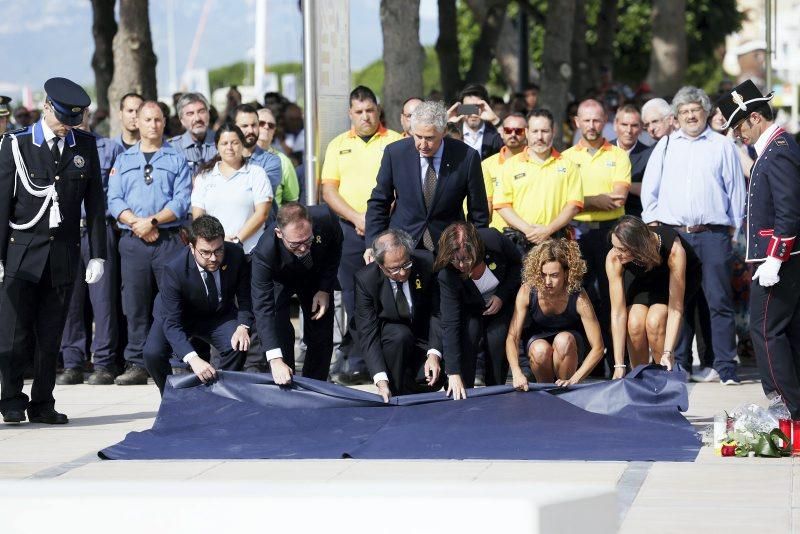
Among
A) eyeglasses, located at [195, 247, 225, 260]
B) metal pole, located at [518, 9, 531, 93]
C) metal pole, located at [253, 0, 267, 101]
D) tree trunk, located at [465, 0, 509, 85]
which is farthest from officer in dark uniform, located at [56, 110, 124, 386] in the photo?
metal pole, located at [253, 0, 267, 101]

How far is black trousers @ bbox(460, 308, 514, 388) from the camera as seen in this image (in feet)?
33.6

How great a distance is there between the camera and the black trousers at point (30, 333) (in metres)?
10.1

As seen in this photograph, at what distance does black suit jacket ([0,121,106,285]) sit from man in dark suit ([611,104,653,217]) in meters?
4.33

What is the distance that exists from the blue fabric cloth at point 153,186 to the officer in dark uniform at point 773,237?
14.9ft

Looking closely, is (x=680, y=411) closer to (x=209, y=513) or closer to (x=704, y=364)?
(x=704, y=364)

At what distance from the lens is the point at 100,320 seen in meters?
12.4

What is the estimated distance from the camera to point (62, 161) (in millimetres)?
10164

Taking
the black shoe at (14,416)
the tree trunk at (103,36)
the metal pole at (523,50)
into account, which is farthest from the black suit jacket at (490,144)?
the metal pole at (523,50)

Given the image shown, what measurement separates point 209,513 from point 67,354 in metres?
7.69

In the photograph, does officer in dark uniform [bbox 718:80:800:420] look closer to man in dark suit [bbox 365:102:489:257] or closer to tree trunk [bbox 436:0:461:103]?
man in dark suit [bbox 365:102:489:257]

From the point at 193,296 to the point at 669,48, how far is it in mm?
14415

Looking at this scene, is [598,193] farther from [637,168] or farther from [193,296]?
[193,296]

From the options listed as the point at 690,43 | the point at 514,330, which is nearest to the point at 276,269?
the point at 514,330

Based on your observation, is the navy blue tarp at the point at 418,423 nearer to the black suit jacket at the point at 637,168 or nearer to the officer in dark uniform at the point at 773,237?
the officer in dark uniform at the point at 773,237
